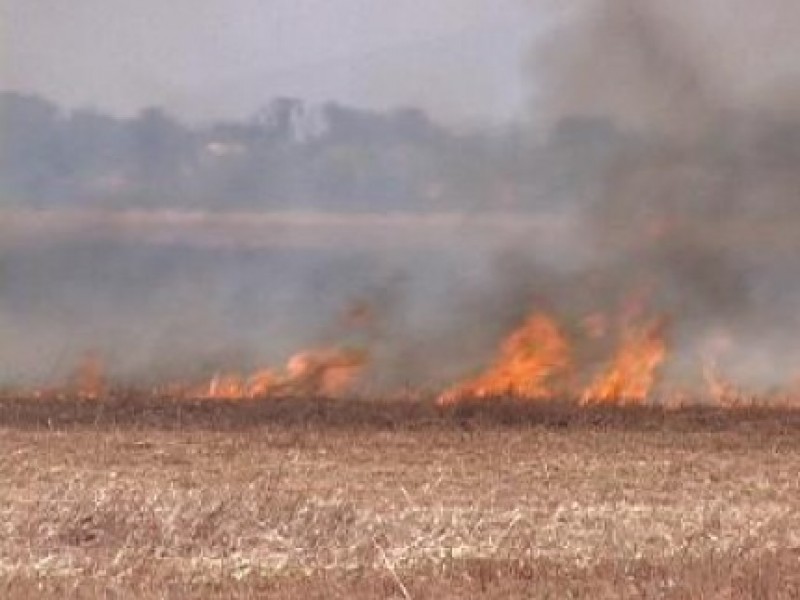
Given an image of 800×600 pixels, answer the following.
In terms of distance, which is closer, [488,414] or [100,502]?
[100,502]

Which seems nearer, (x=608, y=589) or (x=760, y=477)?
(x=608, y=589)

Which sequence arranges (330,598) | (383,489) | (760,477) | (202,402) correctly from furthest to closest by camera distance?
(202,402) < (760,477) < (383,489) < (330,598)

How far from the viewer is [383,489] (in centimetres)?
1441

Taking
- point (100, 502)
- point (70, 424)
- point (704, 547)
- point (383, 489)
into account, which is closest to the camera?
point (704, 547)

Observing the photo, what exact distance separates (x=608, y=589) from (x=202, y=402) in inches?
511

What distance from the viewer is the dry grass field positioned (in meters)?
9.62

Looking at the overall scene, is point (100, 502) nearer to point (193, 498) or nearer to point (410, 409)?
point (193, 498)

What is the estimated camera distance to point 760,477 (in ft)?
51.1

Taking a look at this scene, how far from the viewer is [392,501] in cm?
1342

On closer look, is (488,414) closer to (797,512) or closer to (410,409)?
(410,409)

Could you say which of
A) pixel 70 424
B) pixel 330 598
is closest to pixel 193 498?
pixel 330 598

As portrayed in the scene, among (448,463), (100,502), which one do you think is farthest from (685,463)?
(100,502)

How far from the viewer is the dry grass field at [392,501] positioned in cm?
962

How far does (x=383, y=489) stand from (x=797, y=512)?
3.55 m
